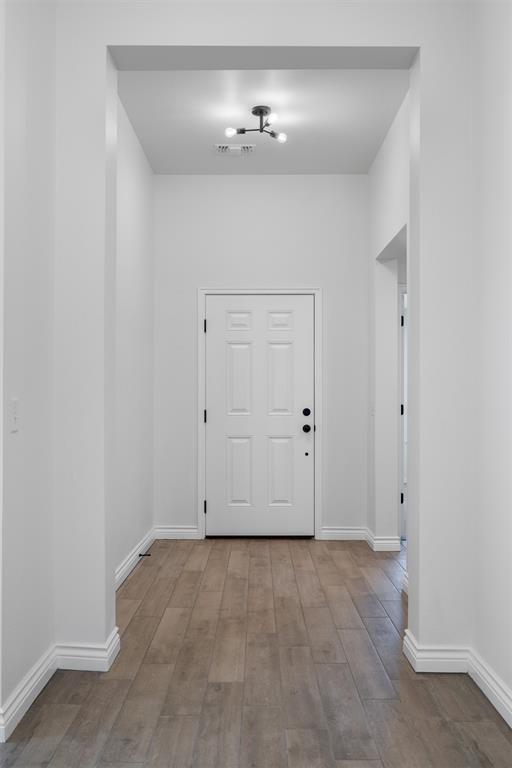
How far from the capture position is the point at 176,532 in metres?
4.80

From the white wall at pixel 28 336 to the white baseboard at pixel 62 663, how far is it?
44mm

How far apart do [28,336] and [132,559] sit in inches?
86.8

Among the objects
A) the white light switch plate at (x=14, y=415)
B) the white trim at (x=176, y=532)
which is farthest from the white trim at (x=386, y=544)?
the white light switch plate at (x=14, y=415)

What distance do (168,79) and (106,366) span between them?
179cm

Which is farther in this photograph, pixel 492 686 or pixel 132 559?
pixel 132 559

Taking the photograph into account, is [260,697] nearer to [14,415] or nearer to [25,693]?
[25,693]

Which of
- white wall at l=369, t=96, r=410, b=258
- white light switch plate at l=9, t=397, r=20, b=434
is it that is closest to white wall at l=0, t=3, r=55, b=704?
white light switch plate at l=9, t=397, r=20, b=434

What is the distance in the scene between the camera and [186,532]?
→ 4.80 meters

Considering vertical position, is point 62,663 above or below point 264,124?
below

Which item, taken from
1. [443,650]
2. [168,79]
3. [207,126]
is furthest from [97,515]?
[207,126]

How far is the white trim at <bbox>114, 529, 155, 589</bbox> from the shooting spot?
11.9ft

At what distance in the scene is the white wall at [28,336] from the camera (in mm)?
2072

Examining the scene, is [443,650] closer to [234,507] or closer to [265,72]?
[234,507]

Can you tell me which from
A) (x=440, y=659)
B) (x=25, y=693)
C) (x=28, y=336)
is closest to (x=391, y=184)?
(x=28, y=336)
